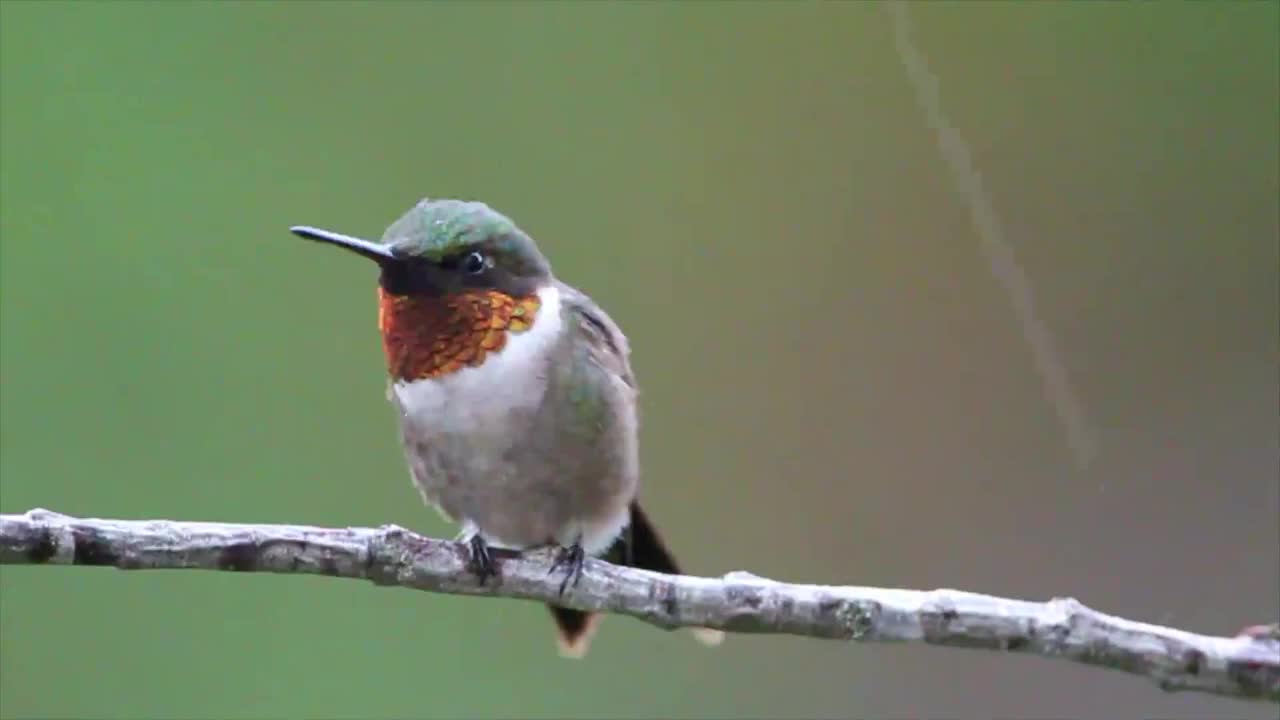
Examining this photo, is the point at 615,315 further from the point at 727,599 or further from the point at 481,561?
the point at 727,599

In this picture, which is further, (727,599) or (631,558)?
(631,558)

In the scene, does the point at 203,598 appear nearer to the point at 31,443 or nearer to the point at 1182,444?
the point at 31,443

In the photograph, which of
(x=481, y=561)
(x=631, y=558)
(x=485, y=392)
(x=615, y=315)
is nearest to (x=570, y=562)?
(x=481, y=561)

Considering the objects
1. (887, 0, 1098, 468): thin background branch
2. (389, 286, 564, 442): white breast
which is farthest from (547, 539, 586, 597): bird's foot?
(887, 0, 1098, 468): thin background branch

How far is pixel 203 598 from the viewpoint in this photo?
7.80ft

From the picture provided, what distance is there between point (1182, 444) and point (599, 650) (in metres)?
1.10

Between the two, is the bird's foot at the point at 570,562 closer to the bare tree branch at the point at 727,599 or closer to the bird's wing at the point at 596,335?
the bare tree branch at the point at 727,599

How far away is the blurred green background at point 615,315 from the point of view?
210cm

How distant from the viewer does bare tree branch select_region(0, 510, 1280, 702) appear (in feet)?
3.67

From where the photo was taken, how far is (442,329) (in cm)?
140

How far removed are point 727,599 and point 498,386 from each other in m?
0.36

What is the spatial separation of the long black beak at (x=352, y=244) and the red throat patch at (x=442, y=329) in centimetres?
6

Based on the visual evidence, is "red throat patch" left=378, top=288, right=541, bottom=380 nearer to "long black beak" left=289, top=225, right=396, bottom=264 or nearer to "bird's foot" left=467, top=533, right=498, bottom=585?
"long black beak" left=289, top=225, right=396, bottom=264

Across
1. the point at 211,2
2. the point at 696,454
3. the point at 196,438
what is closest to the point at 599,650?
the point at 696,454
